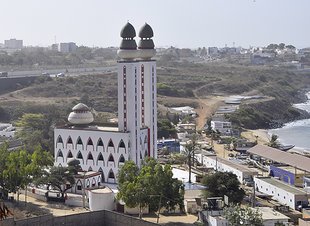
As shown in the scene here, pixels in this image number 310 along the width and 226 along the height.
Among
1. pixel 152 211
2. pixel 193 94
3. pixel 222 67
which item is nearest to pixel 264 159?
pixel 152 211

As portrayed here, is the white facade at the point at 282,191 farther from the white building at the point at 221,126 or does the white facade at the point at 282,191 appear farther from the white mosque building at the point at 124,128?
the white building at the point at 221,126

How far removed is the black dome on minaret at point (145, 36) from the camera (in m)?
35.0

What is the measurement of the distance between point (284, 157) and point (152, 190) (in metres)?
14.5

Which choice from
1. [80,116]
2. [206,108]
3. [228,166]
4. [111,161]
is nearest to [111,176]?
[111,161]

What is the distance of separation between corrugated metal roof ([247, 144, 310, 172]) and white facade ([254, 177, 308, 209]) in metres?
2.58

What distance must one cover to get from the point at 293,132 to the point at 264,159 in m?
27.4

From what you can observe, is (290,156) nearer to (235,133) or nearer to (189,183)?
(189,183)

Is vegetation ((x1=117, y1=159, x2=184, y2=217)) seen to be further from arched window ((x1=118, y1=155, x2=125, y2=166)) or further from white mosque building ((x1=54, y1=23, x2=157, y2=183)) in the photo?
white mosque building ((x1=54, y1=23, x2=157, y2=183))

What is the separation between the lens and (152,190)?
1029 inches

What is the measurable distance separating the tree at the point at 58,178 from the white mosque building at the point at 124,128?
3262mm

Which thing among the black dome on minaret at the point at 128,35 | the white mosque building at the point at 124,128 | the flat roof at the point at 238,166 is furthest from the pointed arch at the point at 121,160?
the flat roof at the point at 238,166

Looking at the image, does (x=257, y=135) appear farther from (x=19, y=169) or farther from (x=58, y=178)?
(x=19, y=169)

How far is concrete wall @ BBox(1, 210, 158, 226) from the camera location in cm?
2466

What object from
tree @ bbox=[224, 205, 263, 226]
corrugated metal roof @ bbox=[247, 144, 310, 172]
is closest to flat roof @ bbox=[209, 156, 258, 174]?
corrugated metal roof @ bbox=[247, 144, 310, 172]
